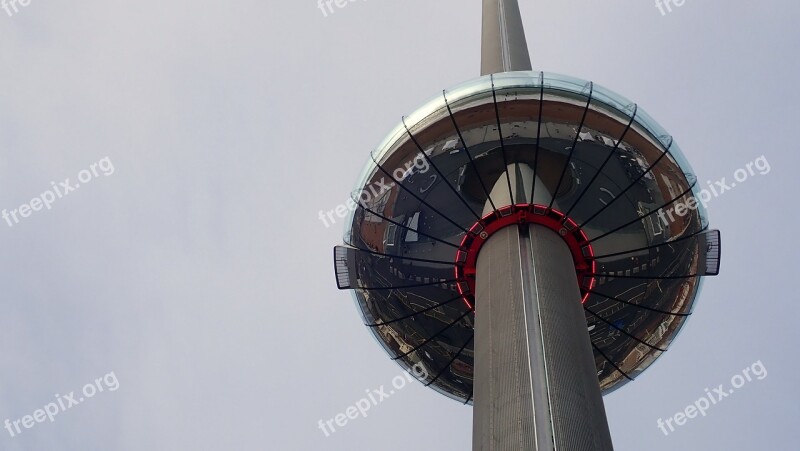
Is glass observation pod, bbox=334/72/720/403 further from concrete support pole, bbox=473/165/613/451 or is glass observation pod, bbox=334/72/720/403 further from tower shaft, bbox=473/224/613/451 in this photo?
tower shaft, bbox=473/224/613/451

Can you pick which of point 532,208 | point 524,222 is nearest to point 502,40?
point 532,208

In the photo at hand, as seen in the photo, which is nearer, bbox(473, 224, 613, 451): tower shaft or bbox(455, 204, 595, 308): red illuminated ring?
bbox(473, 224, 613, 451): tower shaft

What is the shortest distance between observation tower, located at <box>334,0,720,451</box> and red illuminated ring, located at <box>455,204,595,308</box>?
0.03 meters

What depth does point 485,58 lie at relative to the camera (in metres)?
29.2

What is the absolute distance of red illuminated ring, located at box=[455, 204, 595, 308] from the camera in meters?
18.9

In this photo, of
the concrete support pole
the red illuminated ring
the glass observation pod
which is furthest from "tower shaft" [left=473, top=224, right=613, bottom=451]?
the glass observation pod

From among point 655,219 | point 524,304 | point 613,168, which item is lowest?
point 524,304

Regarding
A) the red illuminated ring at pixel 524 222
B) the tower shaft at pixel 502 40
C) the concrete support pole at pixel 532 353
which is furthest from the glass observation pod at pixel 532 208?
the tower shaft at pixel 502 40

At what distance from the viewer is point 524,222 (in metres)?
18.7

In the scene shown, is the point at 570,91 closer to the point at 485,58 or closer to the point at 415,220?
the point at 415,220

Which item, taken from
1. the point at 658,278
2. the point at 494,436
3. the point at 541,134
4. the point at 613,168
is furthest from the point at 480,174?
the point at 494,436

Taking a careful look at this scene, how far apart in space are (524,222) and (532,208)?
0.43 metres

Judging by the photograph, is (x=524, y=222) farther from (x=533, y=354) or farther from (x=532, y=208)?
(x=533, y=354)

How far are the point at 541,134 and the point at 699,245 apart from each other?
5007mm
